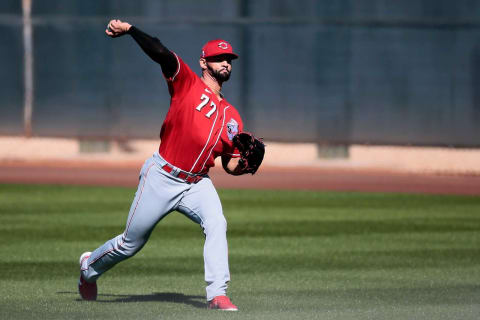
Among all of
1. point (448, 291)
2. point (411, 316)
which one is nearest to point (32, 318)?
point (411, 316)

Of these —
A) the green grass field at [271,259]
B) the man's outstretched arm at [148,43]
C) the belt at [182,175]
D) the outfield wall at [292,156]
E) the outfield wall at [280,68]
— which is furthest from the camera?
the outfield wall at [292,156]

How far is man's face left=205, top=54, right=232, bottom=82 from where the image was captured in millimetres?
7754

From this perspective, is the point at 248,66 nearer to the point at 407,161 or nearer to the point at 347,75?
the point at 347,75

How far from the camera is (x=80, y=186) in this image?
1808 centimetres

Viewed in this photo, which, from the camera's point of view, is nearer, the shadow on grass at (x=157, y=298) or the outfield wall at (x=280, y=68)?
the shadow on grass at (x=157, y=298)

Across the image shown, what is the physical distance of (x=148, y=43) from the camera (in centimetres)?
733

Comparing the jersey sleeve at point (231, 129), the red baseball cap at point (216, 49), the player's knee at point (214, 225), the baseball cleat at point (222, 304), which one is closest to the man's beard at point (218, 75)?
the red baseball cap at point (216, 49)

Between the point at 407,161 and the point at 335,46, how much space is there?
113 inches

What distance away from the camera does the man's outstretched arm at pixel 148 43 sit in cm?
734

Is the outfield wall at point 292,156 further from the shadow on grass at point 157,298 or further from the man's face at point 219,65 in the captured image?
the man's face at point 219,65

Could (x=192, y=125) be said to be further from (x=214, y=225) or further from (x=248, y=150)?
(x=214, y=225)

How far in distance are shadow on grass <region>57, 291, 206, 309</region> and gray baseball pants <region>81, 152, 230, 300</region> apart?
0.57 m

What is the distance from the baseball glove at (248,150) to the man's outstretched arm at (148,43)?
707 millimetres

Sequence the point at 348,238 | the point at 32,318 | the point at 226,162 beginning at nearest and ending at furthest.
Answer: the point at 32,318, the point at 226,162, the point at 348,238
